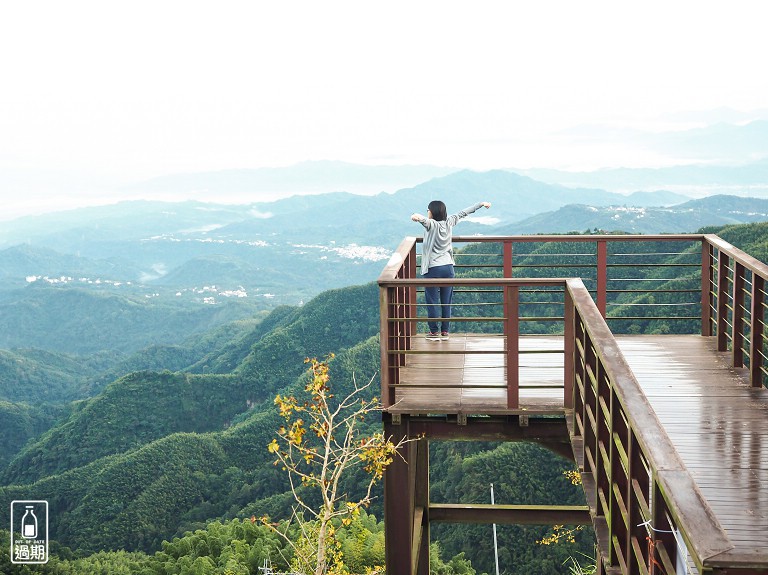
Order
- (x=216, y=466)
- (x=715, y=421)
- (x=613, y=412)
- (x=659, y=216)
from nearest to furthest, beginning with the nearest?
(x=613, y=412)
(x=715, y=421)
(x=216, y=466)
(x=659, y=216)

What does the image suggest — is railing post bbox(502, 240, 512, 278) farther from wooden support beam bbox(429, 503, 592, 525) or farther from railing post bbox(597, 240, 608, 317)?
wooden support beam bbox(429, 503, 592, 525)

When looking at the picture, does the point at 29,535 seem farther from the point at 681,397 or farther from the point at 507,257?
the point at 681,397

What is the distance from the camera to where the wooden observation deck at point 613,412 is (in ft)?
8.46

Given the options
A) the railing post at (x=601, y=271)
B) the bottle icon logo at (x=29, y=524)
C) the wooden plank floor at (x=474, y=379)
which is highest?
the railing post at (x=601, y=271)

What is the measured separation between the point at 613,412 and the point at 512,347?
71.1 inches

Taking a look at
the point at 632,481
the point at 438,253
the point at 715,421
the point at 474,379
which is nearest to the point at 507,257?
Result: the point at 438,253

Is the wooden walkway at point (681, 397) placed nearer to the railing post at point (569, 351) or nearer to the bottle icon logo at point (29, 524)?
the railing post at point (569, 351)

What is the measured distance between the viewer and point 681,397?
4.78m

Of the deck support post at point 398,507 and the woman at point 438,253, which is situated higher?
the woman at point 438,253

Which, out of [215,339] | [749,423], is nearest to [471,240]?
[749,423]

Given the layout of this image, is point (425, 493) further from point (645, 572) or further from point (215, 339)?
point (215, 339)

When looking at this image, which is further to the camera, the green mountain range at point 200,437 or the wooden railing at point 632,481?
the green mountain range at point 200,437

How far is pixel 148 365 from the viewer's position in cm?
8281

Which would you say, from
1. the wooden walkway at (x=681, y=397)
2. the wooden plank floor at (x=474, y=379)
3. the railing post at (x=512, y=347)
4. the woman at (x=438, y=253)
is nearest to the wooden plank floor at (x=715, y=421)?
the wooden walkway at (x=681, y=397)
